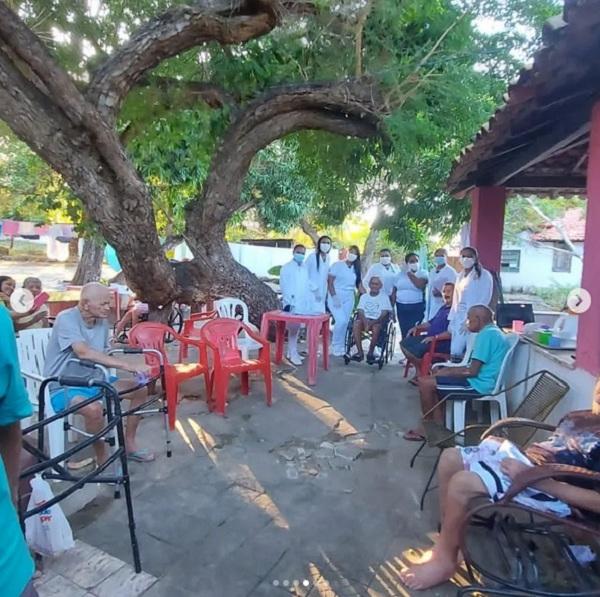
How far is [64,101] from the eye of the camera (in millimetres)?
4465

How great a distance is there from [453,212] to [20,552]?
8923 millimetres

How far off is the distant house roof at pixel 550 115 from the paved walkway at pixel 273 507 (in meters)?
2.33

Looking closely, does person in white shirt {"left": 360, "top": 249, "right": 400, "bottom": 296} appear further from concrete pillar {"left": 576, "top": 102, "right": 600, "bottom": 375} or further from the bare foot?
the bare foot

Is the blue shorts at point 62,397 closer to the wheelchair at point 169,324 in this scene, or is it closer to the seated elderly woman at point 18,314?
the seated elderly woman at point 18,314

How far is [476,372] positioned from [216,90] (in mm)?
4938

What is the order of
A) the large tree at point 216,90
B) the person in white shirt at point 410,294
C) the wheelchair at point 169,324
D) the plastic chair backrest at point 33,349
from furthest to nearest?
the wheelchair at point 169,324, the person in white shirt at point 410,294, the large tree at point 216,90, the plastic chair backrest at point 33,349

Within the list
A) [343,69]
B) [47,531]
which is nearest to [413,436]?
[47,531]

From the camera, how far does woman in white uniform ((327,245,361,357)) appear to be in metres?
6.95

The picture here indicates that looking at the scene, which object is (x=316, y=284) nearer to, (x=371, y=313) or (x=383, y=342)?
(x=371, y=313)

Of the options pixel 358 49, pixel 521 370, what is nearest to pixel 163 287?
pixel 358 49

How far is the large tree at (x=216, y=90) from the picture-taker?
4.62m

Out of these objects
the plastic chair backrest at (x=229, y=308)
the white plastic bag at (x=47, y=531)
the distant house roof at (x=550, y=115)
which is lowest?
the white plastic bag at (x=47, y=531)

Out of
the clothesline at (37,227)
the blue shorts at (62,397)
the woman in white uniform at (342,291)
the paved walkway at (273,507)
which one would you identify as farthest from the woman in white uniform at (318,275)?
the clothesline at (37,227)

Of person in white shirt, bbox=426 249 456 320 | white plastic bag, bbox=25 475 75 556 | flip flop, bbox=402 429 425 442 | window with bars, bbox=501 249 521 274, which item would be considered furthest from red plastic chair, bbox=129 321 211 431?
window with bars, bbox=501 249 521 274
